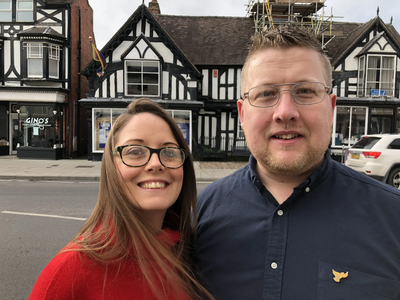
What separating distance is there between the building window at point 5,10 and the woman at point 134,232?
62.3 feet

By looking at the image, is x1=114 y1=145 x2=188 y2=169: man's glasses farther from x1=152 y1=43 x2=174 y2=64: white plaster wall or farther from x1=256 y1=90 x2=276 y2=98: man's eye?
x1=152 y1=43 x2=174 y2=64: white plaster wall

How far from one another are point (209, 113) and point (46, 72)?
9.07 meters

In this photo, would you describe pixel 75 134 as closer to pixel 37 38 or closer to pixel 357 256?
pixel 37 38

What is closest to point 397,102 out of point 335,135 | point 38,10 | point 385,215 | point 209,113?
point 335,135

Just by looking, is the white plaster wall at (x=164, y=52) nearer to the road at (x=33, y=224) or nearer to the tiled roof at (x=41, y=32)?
the tiled roof at (x=41, y=32)

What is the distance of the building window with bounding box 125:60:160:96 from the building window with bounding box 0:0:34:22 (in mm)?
6598

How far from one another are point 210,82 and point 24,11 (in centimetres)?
1096

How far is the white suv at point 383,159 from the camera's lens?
25.7ft

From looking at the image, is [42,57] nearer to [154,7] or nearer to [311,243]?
[154,7]

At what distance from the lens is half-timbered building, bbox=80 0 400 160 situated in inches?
571

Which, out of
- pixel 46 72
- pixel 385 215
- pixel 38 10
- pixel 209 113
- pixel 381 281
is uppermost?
pixel 38 10

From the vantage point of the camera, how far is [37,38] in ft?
49.0

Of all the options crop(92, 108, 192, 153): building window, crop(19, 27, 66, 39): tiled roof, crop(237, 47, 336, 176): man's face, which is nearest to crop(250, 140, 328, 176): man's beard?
crop(237, 47, 336, 176): man's face

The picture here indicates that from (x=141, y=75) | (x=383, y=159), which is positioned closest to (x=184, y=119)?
(x=141, y=75)
